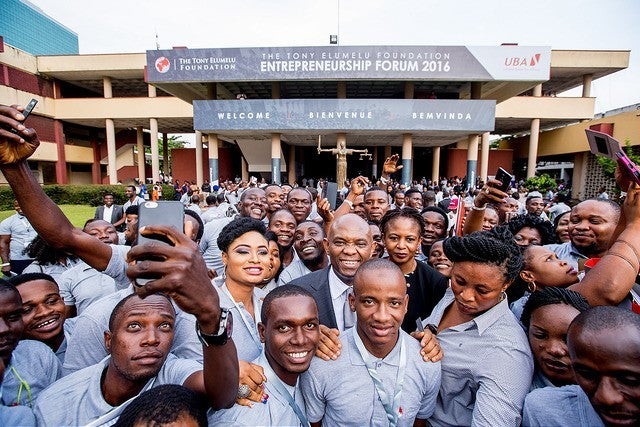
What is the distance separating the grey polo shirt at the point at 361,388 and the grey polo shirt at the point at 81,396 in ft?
2.10

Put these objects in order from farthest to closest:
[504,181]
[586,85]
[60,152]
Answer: [60,152], [586,85], [504,181]

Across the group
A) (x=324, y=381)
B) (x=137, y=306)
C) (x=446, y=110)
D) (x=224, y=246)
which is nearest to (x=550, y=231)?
(x=324, y=381)

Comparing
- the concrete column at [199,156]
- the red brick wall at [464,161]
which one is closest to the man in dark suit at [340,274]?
the concrete column at [199,156]

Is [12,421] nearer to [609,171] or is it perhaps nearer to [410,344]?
[410,344]

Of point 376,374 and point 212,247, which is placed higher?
point 212,247

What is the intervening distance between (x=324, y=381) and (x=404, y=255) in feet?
4.07

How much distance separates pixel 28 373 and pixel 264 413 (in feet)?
4.48

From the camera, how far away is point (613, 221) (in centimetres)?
285

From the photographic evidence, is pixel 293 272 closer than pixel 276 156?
Yes

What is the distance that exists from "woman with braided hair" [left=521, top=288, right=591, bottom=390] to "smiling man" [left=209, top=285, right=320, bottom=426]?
1121 millimetres

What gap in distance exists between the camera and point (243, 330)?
2105 mm

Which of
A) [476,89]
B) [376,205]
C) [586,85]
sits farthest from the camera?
[586,85]

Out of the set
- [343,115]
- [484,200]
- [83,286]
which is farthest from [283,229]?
[343,115]

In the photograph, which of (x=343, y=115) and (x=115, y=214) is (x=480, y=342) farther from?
(x=343, y=115)
